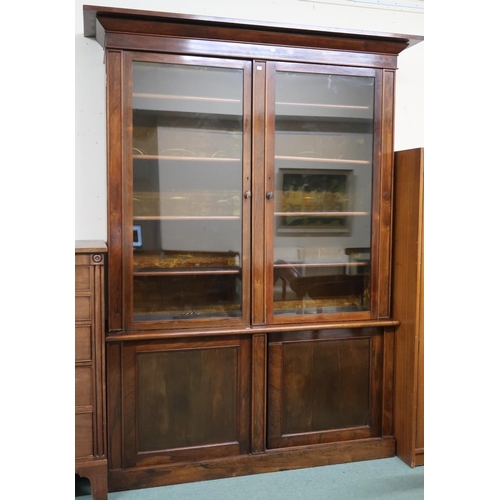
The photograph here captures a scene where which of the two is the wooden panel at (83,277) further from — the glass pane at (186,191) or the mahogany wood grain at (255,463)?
the mahogany wood grain at (255,463)

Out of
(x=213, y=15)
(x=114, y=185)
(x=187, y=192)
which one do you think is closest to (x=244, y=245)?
(x=187, y=192)

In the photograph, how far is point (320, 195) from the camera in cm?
268

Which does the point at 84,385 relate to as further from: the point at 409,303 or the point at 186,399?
the point at 409,303

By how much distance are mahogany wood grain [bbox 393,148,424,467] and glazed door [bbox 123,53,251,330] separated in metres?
0.80

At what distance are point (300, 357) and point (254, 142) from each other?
3.61ft

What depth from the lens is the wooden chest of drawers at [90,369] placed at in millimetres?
2219

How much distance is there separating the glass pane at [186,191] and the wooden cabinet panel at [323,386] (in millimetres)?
401

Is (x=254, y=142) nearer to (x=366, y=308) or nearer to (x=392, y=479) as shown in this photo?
(x=366, y=308)

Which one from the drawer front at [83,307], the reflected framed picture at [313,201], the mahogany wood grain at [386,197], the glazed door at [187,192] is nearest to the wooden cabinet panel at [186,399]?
the glazed door at [187,192]

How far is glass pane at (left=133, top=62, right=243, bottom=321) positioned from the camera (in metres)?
2.42

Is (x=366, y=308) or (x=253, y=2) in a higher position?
(x=253, y=2)
